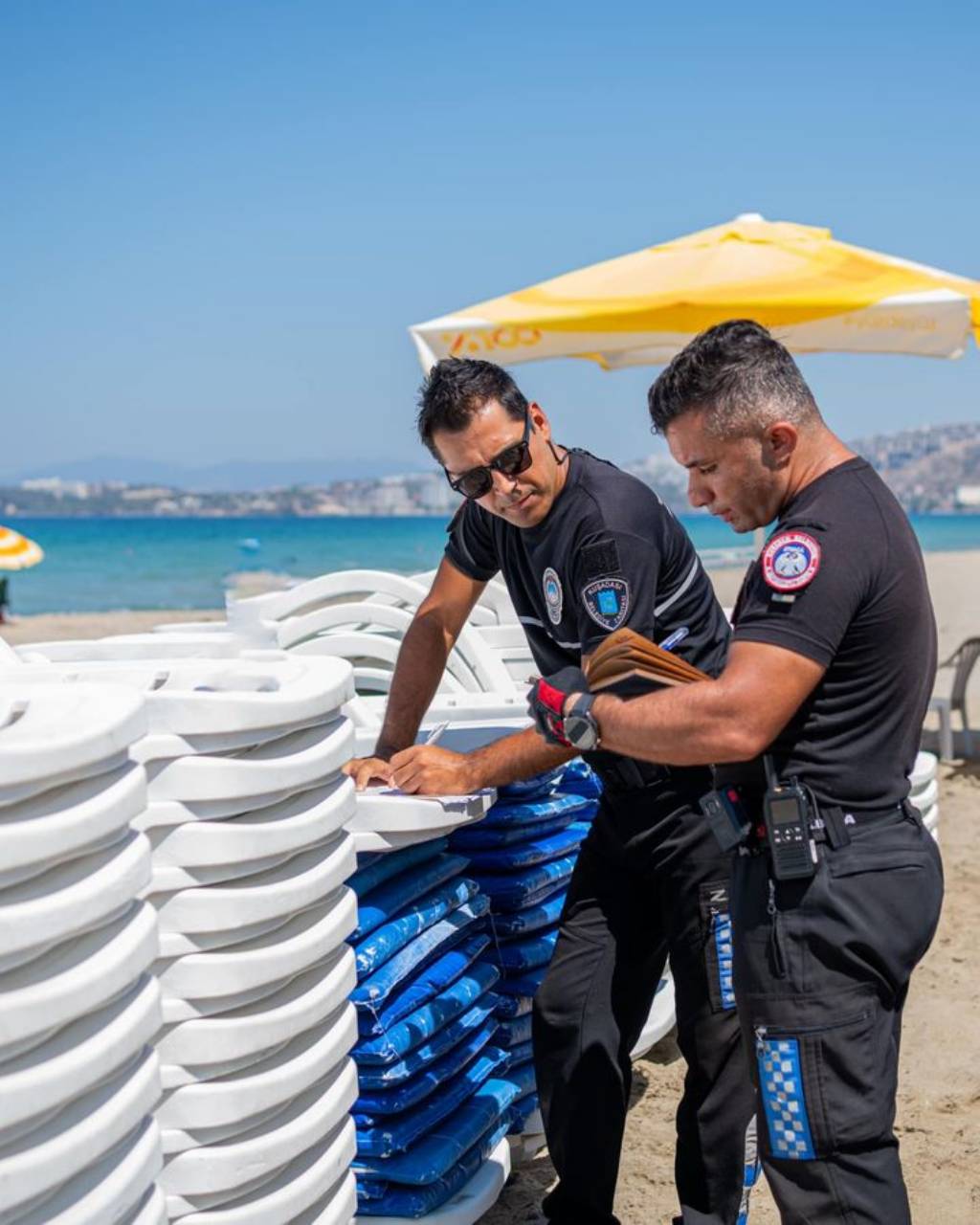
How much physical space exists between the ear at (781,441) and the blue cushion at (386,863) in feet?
4.06

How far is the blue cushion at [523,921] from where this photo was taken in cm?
364

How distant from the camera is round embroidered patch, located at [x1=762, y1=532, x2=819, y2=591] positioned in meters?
2.43

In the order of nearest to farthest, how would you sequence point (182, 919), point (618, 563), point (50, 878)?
point (50, 878) → point (182, 919) → point (618, 563)

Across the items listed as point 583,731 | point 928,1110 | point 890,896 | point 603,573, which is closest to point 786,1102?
point 890,896

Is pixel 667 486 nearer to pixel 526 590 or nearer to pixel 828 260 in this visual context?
pixel 828 260

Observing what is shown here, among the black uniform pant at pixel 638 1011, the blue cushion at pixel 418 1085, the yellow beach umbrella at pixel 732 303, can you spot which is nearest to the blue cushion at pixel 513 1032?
the blue cushion at pixel 418 1085

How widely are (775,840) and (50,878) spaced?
4.03 feet

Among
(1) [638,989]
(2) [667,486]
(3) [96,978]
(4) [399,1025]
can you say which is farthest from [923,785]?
(2) [667,486]

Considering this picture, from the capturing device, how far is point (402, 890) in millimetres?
3232

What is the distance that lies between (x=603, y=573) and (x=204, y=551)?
6958 centimetres

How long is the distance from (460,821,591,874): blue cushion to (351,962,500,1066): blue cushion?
267 mm

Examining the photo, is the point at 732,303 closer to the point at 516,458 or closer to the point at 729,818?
the point at 516,458

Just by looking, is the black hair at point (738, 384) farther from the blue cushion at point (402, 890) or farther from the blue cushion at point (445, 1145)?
the blue cushion at point (445, 1145)

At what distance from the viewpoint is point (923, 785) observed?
5680 millimetres
